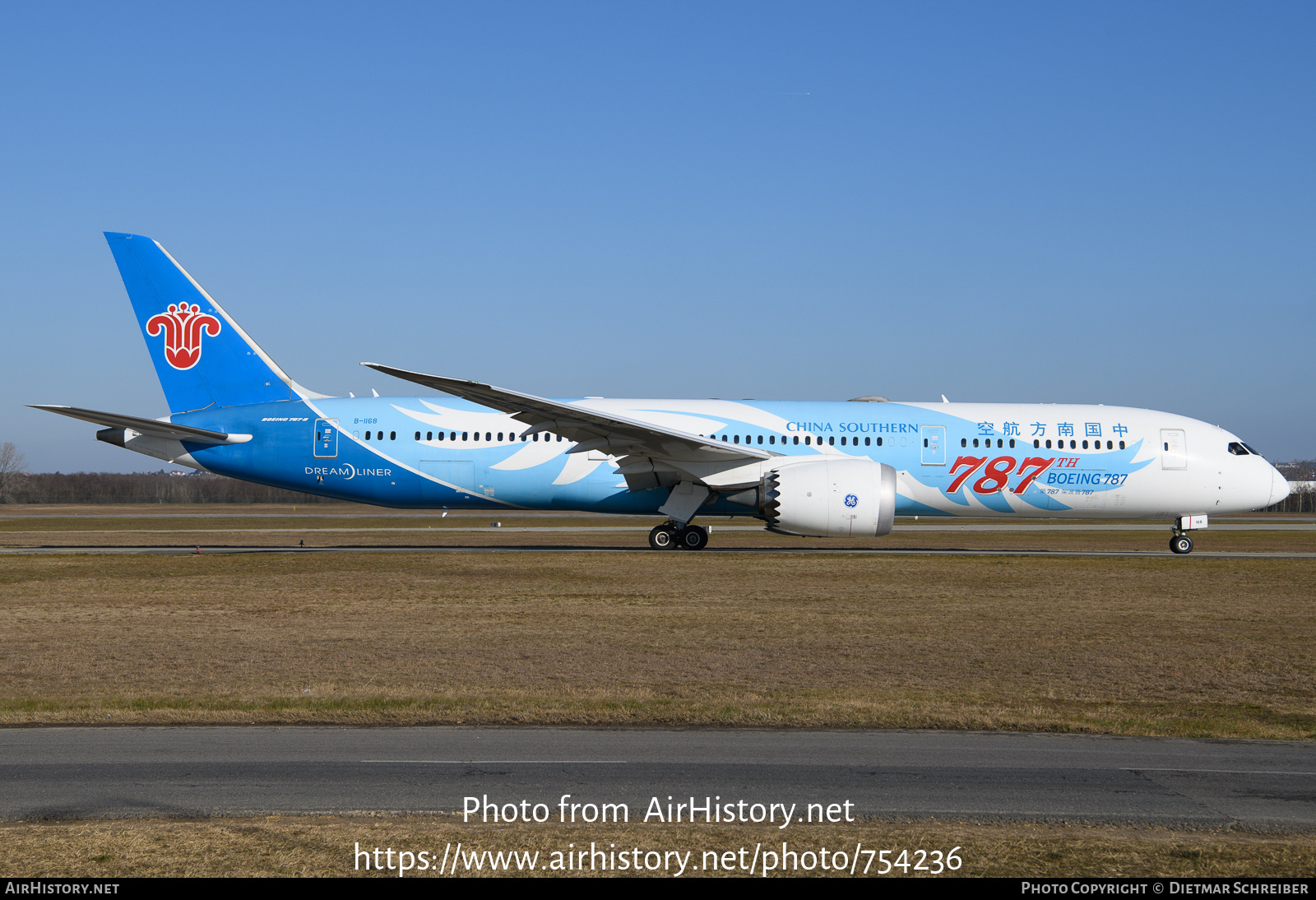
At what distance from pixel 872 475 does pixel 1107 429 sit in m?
7.75

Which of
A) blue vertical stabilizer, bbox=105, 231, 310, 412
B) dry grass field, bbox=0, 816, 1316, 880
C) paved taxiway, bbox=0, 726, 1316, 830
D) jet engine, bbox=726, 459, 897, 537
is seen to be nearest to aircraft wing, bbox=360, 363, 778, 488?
jet engine, bbox=726, 459, 897, 537

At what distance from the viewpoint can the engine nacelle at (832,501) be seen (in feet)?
74.4

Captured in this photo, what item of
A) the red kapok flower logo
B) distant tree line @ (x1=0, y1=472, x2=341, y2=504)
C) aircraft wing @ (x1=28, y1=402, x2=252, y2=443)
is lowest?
distant tree line @ (x1=0, y1=472, x2=341, y2=504)

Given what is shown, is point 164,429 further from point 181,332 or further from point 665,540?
point 665,540

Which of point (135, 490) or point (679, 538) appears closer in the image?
point (679, 538)

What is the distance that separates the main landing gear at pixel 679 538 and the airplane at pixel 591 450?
1.7 inches

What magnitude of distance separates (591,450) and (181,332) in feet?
36.8

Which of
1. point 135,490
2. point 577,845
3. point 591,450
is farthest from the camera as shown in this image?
point 135,490

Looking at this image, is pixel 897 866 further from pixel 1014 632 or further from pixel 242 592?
pixel 242 592

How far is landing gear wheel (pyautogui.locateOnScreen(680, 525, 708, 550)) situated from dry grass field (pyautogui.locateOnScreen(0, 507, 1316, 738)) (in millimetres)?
2621

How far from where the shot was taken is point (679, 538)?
25547mm

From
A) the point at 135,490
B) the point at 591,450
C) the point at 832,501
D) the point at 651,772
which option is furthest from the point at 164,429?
the point at 135,490

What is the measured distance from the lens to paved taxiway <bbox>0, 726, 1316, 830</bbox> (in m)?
6.15

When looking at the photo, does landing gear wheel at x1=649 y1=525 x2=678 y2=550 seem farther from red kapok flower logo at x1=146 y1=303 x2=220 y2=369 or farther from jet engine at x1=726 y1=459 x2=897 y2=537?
red kapok flower logo at x1=146 y1=303 x2=220 y2=369
